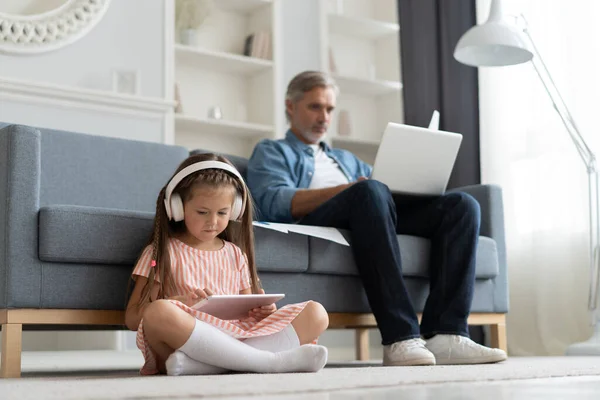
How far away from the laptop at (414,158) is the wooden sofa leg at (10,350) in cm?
107

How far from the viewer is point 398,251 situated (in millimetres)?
2270

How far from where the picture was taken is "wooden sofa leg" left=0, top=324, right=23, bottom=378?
189 centimetres

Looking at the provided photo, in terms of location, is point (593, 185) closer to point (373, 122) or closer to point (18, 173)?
Result: point (373, 122)

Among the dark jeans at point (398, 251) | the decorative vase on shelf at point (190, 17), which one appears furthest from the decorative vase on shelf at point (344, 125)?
the dark jeans at point (398, 251)

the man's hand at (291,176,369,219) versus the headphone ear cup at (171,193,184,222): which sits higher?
the man's hand at (291,176,369,219)

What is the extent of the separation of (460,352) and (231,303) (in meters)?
0.77

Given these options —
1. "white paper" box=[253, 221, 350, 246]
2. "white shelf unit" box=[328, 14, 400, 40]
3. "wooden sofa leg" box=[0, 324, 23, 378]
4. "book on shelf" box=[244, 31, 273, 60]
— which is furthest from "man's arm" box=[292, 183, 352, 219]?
"white shelf unit" box=[328, 14, 400, 40]

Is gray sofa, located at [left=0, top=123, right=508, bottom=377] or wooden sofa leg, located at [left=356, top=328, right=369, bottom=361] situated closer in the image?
gray sofa, located at [left=0, top=123, right=508, bottom=377]

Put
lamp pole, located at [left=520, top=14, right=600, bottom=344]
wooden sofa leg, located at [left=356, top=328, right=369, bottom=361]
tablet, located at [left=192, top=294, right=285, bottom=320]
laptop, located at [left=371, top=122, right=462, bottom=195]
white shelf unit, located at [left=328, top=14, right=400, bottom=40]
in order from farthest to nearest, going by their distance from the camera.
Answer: white shelf unit, located at [left=328, top=14, right=400, bottom=40] < wooden sofa leg, located at [left=356, top=328, right=369, bottom=361] < lamp pole, located at [left=520, top=14, right=600, bottom=344] < laptop, located at [left=371, top=122, right=462, bottom=195] < tablet, located at [left=192, top=294, right=285, bottom=320]

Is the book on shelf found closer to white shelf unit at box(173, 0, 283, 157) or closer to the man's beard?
white shelf unit at box(173, 0, 283, 157)

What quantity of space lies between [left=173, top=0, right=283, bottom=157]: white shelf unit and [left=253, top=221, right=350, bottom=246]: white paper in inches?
77.6

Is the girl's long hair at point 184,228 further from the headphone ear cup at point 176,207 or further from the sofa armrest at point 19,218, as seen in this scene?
the sofa armrest at point 19,218

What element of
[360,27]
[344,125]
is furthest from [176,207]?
[360,27]

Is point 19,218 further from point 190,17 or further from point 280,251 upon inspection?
point 190,17
